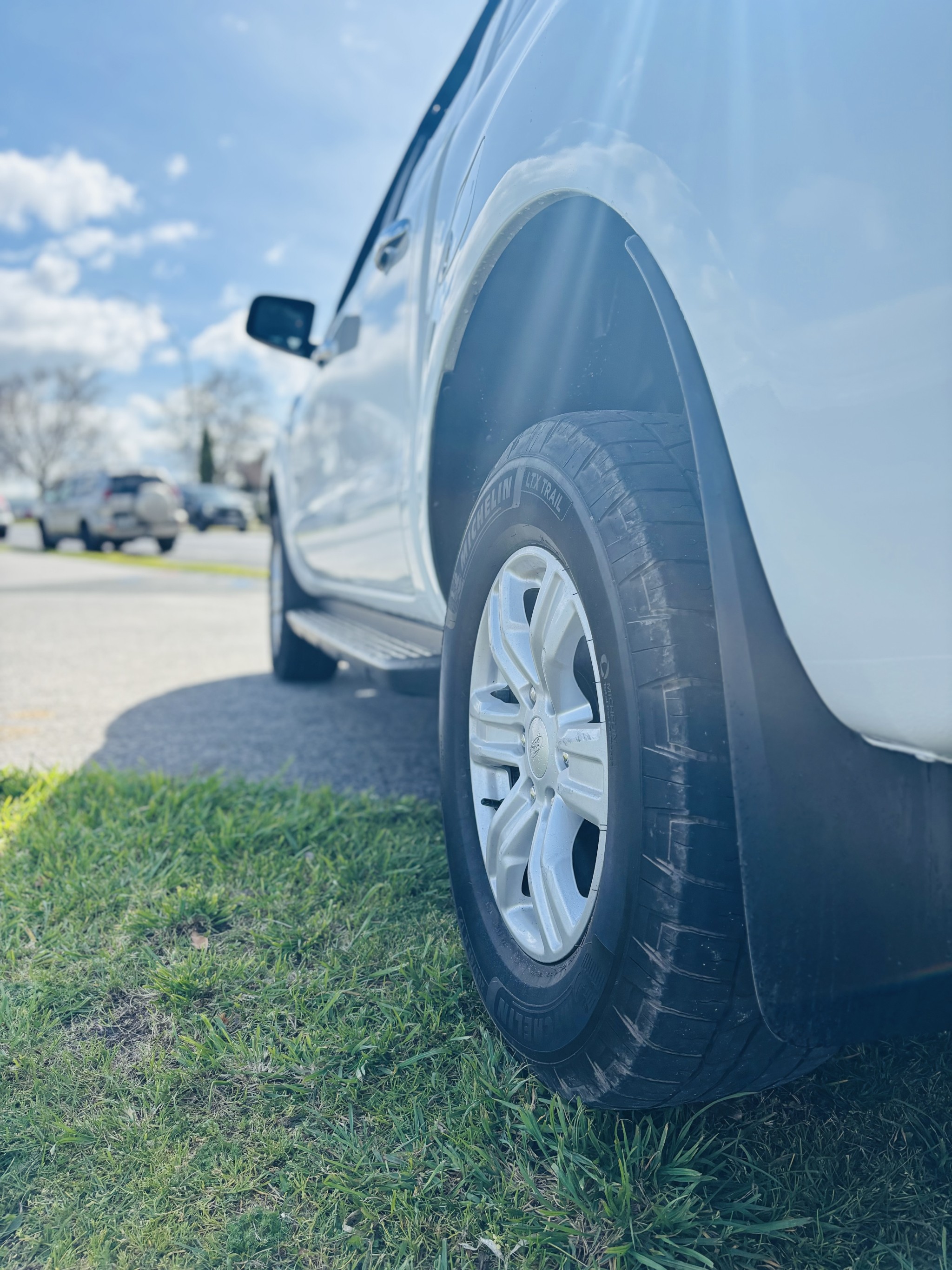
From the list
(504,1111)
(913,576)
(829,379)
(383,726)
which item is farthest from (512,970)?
(383,726)

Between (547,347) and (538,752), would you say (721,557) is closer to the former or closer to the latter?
(538,752)

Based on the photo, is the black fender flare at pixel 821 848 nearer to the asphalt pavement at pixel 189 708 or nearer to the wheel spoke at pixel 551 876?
the wheel spoke at pixel 551 876

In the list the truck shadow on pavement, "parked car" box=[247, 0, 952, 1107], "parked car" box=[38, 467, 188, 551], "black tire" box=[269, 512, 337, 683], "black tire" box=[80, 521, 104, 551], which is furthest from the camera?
"black tire" box=[80, 521, 104, 551]

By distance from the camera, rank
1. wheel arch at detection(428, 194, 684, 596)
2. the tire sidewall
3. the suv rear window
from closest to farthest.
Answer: the tire sidewall, wheel arch at detection(428, 194, 684, 596), the suv rear window

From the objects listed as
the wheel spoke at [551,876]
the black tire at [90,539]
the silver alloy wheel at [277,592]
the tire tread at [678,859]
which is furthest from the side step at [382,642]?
the black tire at [90,539]

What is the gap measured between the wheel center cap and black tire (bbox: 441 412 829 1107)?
0.97 feet

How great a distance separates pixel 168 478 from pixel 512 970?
66.4 ft

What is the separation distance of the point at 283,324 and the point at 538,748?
3033 mm

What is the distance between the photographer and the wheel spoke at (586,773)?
127 centimetres

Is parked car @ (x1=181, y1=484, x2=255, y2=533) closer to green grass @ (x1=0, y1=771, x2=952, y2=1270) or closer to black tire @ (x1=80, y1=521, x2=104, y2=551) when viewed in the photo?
black tire @ (x1=80, y1=521, x2=104, y2=551)

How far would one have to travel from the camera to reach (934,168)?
2.79 ft

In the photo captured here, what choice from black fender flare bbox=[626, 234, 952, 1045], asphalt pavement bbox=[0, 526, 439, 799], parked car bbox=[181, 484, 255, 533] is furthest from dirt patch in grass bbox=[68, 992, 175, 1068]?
parked car bbox=[181, 484, 255, 533]

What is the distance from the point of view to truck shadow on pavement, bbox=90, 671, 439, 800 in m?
3.09

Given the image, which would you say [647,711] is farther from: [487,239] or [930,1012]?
[487,239]
